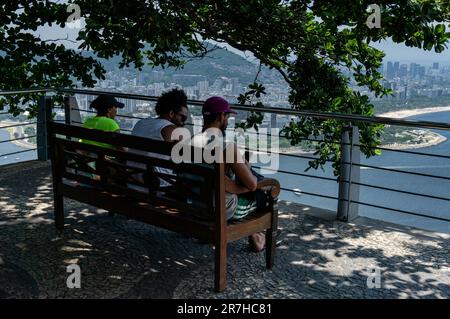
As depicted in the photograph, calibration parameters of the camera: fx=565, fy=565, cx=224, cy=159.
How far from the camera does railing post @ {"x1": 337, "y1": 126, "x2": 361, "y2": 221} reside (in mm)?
5594

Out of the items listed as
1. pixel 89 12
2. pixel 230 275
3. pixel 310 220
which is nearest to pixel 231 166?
pixel 230 275

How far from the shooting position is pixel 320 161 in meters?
8.66

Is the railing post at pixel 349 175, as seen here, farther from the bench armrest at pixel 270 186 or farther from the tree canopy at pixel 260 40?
the bench armrest at pixel 270 186

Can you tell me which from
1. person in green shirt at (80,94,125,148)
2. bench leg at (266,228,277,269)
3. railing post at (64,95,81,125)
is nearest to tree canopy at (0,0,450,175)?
railing post at (64,95,81,125)

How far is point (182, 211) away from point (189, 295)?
60 centimetres

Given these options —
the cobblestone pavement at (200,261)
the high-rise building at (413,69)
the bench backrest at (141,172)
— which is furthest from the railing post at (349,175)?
the high-rise building at (413,69)

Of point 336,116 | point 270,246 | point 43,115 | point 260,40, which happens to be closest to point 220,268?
point 270,246

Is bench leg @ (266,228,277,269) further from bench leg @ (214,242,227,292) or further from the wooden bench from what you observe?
bench leg @ (214,242,227,292)

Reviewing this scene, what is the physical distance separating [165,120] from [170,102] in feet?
0.54

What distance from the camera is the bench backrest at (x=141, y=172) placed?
12.5 feet

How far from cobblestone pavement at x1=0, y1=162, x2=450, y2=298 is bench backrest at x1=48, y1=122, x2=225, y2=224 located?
0.51 m

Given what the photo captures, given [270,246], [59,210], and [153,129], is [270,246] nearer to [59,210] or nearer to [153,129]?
[153,129]

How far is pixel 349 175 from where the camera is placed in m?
5.61
